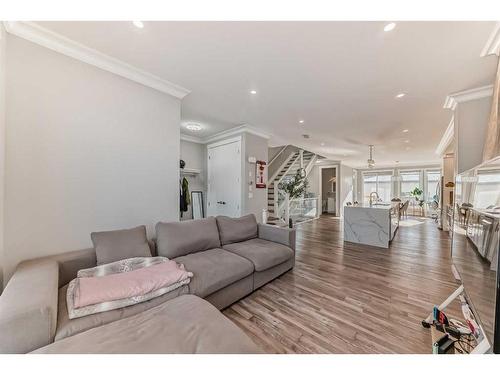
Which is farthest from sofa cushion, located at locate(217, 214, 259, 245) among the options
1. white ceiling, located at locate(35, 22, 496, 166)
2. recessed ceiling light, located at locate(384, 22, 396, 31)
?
recessed ceiling light, located at locate(384, 22, 396, 31)

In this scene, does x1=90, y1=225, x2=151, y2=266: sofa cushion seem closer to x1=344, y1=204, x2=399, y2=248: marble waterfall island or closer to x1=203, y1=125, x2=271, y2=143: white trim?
x1=203, y1=125, x2=271, y2=143: white trim

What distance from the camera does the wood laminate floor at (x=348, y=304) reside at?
1.52 meters

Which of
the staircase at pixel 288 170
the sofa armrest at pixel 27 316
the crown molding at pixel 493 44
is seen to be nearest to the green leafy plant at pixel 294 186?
the staircase at pixel 288 170

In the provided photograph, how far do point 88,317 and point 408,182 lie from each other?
1251cm

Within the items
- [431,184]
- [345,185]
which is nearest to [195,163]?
[345,185]

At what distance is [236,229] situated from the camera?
9.36 feet

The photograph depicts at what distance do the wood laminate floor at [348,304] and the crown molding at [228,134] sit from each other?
2798 mm

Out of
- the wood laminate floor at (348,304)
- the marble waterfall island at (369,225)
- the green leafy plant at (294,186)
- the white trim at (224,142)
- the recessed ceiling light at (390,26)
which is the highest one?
the recessed ceiling light at (390,26)

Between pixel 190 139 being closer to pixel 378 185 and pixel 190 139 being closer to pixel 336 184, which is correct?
pixel 336 184

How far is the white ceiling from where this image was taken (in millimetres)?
1633

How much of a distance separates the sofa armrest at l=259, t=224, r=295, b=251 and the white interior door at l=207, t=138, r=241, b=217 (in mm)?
1267

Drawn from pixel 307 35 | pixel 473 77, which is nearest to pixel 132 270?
pixel 307 35

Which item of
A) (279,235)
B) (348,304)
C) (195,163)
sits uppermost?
(195,163)

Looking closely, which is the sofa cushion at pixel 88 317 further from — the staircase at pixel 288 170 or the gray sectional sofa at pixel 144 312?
the staircase at pixel 288 170
